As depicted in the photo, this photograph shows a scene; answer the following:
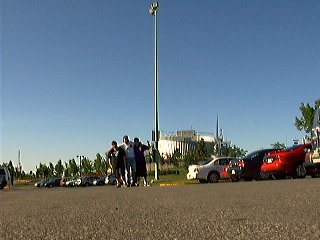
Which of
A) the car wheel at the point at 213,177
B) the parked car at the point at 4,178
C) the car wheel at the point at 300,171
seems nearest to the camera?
the car wheel at the point at 300,171

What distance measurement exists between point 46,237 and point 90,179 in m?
52.7

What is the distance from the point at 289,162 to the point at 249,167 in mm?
2543

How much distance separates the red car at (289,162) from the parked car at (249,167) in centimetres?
160

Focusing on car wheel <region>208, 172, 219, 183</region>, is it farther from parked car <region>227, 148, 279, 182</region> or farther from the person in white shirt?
the person in white shirt

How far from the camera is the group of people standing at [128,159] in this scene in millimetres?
15414

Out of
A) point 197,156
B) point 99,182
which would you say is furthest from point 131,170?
point 197,156

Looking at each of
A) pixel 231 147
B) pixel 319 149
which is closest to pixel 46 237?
pixel 319 149

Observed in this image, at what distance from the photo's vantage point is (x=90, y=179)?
55812 mm

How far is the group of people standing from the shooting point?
1541 centimetres

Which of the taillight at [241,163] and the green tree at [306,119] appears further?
the green tree at [306,119]

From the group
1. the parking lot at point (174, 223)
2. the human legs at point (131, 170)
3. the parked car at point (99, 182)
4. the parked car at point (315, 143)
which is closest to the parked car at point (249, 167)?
the parked car at point (315, 143)

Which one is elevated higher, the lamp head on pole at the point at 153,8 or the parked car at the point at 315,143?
the lamp head on pole at the point at 153,8

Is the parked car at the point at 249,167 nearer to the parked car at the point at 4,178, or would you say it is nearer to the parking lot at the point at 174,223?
the parked car at the point at 4,178

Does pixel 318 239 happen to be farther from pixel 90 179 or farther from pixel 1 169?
pixel 90 179
